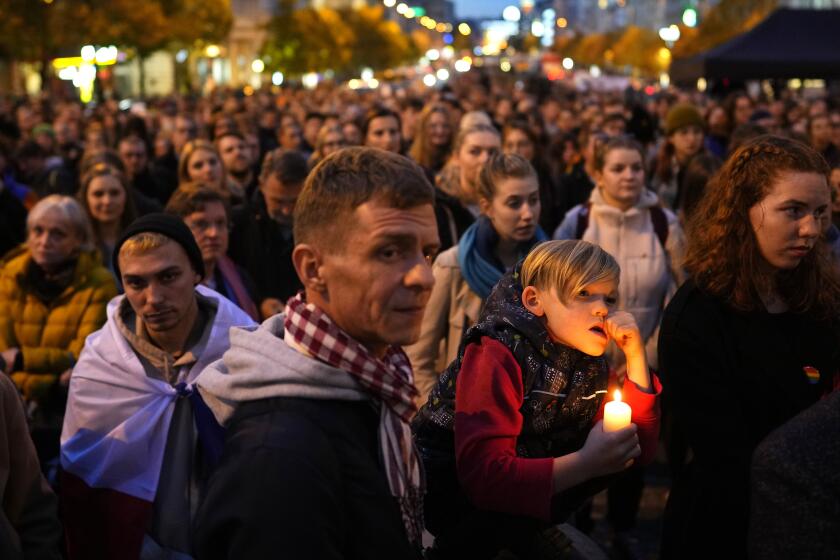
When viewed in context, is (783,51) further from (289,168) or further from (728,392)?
(728,392)

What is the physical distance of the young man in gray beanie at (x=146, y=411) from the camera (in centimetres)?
390

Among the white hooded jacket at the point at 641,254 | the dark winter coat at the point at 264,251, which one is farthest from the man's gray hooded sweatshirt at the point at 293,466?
the dark winter coat at the point at 264,251

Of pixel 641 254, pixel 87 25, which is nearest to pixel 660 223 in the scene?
pixel 641 254

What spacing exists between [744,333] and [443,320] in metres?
2.14

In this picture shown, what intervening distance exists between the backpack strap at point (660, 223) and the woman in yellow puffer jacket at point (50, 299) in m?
2.99

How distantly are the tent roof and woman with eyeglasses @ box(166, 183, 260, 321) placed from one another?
15.9 meters

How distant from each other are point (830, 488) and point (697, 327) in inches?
61.2

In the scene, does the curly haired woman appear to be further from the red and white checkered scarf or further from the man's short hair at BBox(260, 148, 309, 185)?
the man's short hair at BBox(260, 148, 309, 185)

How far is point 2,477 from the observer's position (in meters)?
3.38

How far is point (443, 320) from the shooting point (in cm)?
557

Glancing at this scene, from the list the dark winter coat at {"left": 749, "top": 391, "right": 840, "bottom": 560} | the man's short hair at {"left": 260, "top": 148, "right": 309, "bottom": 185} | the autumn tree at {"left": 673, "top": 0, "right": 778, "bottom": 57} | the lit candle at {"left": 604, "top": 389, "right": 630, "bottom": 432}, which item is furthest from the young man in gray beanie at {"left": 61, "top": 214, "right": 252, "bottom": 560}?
the autumn tree at {"left": 673, "top": 0, "right": 778, "bottom": 57}

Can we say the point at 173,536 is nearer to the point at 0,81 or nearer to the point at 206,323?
the point at 206,323

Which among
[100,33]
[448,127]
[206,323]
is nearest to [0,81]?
[100,33]

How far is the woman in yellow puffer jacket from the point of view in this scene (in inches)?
218
